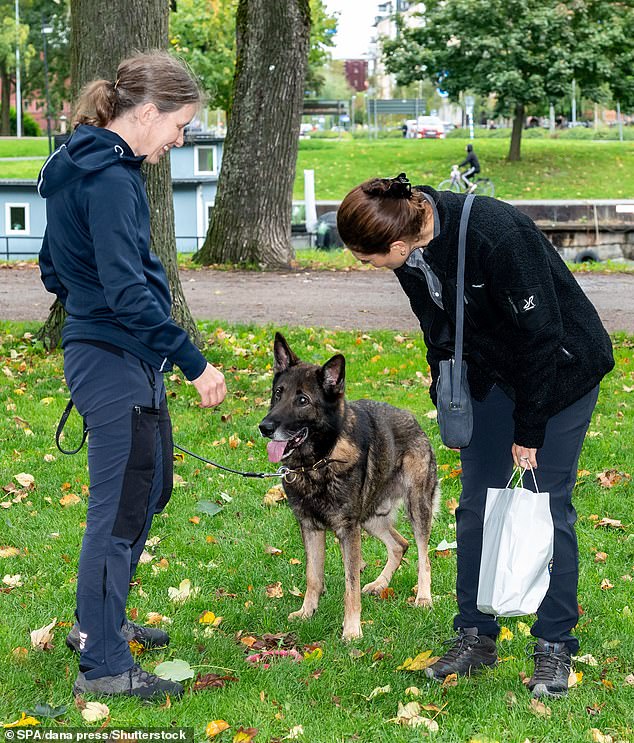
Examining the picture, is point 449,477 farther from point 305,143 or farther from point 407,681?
point 305,143

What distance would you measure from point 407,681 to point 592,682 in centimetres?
78

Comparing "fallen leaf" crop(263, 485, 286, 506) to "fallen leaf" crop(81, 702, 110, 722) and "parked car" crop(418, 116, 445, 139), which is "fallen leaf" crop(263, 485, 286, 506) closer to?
"fallen leaf" crop(81, 702, 110, 722)

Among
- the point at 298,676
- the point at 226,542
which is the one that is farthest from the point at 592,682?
the point at 226,542

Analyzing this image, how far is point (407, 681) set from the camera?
445 centimetres

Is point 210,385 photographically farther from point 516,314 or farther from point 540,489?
point 540,489

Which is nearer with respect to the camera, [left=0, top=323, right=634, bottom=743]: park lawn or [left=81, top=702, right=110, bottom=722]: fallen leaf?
[left=81, top=702, right=110, bottom=722]: fallen leaf

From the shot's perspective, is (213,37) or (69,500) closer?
(69,500)

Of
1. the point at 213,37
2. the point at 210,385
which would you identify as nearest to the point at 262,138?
the point at 210,385

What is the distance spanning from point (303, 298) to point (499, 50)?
26929 millimetres

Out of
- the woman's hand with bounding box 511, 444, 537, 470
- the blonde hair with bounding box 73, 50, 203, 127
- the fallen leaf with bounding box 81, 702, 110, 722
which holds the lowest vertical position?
the fallen leaf with bounding box 81, 702, 110, 722

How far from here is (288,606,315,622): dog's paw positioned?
518 cm

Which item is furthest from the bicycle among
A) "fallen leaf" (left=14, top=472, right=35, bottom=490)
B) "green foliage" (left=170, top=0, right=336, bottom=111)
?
"fallen leaf" (left=14, top=472, right=35, bottom=490)

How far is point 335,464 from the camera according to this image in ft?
16.7

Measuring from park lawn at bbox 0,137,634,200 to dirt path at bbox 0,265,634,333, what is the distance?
68.1 feet
